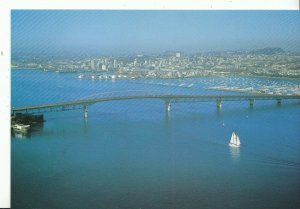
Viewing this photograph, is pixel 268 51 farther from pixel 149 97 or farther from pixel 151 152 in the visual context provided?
pixel 151 152

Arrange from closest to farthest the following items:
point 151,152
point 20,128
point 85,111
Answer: point 20,128
point 151,152
point 85,111

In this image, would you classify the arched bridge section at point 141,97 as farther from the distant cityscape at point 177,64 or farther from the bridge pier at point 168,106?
the distant cityscape at point 177,64

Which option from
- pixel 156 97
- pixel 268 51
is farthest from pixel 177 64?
pixel 268 51

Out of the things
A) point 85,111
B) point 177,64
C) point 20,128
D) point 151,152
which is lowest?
point 151,152

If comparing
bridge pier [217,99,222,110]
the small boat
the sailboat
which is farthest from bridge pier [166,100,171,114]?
the small boat

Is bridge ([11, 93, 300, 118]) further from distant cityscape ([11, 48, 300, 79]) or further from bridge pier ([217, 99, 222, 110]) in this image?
distant cityscape ([11, 48, 300, 79])

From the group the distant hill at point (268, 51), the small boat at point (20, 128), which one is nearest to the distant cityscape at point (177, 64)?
the distant hill at point (268, 51)
